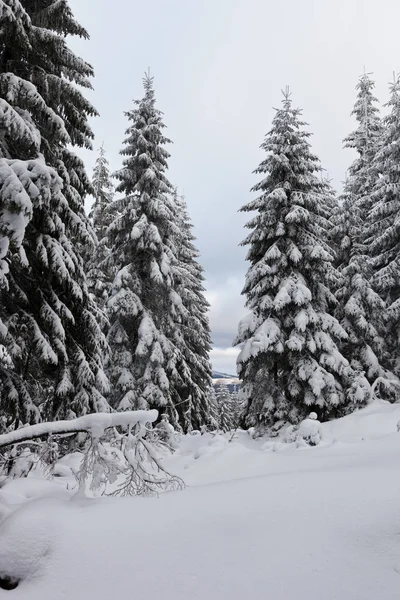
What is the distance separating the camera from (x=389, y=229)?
14945mm

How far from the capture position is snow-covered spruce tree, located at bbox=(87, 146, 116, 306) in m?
17.4

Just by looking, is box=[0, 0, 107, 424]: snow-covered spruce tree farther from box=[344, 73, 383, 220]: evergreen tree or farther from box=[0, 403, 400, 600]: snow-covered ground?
box=[344, 73, 383, 220]: evergreen tree

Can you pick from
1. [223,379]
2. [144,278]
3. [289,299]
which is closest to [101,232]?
[144,278]

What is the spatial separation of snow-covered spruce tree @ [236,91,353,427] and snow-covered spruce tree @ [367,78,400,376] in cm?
258

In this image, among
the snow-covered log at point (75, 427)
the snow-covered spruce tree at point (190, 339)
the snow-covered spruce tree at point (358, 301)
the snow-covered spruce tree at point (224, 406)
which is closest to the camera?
the snow-covered log at point (75, 427)

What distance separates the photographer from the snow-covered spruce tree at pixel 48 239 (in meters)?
7.09

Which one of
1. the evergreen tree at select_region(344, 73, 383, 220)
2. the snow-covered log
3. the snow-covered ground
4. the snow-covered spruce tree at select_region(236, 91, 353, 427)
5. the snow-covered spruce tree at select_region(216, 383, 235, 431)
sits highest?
the evergreen tree at select_region(344, 73, 383, 220)

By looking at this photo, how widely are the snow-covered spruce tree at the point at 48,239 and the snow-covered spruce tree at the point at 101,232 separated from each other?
6532 millimetres

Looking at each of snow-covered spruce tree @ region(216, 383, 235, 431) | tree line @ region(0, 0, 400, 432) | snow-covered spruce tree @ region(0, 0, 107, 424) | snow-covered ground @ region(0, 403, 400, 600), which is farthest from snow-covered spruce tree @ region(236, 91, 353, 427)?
snow-covered spruce tree @ region(216, 383, 235, 431)

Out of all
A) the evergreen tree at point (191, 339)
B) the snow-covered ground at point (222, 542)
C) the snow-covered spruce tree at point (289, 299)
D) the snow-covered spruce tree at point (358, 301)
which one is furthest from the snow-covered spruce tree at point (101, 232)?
the snow-covered ground at point (222, 542)

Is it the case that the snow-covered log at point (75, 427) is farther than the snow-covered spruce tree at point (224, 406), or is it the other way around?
the snow-covered spruce tree at point (224, 406)

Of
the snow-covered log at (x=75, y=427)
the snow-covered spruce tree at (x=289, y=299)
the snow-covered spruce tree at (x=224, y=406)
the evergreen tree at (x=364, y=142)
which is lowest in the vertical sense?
the snow-covered spruce tree at (x=224, y=406)

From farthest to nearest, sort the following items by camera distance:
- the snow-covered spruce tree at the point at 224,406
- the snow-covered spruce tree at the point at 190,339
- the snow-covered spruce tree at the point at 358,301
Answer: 1. the snow-covered spruce tree at the point at 224,406
2. the snow-covered spruce tree at the point at 190,339
3. the snow-covered spruce tree at the point at 358,301

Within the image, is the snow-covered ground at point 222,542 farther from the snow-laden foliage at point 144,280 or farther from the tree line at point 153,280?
the snow-laden foliage at point 144,280
